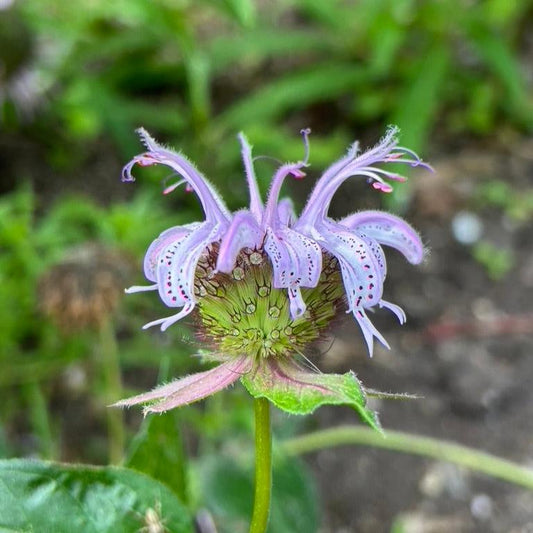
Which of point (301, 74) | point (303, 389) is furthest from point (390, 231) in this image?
point (301, 74)

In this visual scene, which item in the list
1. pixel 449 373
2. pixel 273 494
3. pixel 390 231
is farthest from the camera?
pixel 449 373

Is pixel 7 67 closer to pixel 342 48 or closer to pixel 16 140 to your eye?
pixel 16 140

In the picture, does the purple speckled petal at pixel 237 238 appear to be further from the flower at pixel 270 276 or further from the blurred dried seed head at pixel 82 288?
the blurred dried seed head at pixel 82 288

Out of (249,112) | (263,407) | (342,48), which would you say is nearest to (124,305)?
(249,112)

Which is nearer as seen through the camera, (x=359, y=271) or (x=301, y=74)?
(x=359, y=271)

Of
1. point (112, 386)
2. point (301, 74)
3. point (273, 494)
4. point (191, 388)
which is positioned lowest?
point (273, 494)

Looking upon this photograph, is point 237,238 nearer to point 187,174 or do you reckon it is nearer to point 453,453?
point 187,174
